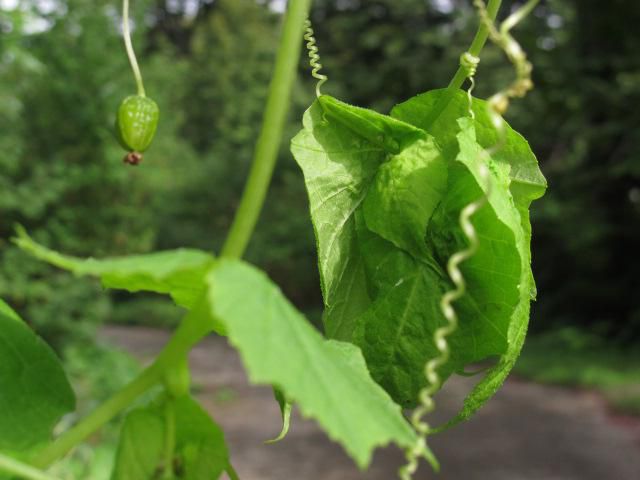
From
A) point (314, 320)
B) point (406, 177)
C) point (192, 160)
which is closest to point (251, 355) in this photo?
point (406, 177)

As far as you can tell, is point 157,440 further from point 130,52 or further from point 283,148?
point 283,148

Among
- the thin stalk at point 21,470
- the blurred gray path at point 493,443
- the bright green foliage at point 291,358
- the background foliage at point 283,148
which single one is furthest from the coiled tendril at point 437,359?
the blurred gray path at point 493,443

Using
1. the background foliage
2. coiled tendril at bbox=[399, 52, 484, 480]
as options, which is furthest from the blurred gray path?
coiled tendril at bbox=[399, 52, 484, 480]

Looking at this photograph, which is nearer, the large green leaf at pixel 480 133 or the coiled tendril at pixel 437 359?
the coiled tendril at pixel 437 359

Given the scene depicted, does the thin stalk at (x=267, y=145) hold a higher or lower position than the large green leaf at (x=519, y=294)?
higher

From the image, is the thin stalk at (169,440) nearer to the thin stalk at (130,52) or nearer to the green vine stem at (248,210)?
the green vine stem at (248,210)

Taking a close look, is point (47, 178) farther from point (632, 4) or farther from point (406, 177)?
point (632, 4)

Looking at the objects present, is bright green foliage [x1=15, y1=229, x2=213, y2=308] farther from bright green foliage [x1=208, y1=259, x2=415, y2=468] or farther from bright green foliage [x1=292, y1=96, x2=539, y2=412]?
bright green foliage [x1=292, y1=96, x2=539, y2=412]
